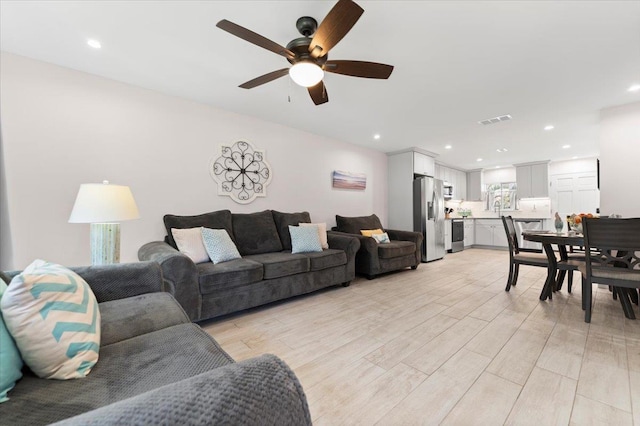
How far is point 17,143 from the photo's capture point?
Answer: 7.34 feet

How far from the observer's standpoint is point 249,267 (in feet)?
8.36

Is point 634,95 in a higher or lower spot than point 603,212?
higher

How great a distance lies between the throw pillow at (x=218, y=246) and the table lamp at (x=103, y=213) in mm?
742

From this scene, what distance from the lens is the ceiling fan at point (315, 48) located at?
4.84 ft

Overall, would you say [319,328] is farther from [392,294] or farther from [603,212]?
[603,212]

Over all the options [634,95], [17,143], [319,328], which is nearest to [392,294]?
[319,328]

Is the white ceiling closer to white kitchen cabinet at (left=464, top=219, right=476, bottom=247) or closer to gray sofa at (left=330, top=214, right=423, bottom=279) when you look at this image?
gray sofa at (left=330, top=214, right=423, bottom=279)

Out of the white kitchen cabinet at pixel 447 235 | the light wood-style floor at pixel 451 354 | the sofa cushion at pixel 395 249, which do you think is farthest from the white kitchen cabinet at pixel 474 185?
the light wood-style floor at pixel 451 354

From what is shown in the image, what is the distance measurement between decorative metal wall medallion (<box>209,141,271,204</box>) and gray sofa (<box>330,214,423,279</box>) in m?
1.36

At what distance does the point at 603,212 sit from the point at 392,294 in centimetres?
290

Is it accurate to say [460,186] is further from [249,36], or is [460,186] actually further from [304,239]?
[249,36]

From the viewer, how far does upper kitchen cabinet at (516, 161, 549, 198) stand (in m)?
6.39

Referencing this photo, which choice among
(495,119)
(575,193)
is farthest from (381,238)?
(575,193)

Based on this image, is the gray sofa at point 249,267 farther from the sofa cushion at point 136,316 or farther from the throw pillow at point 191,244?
the sofa cushion at point 136,316
